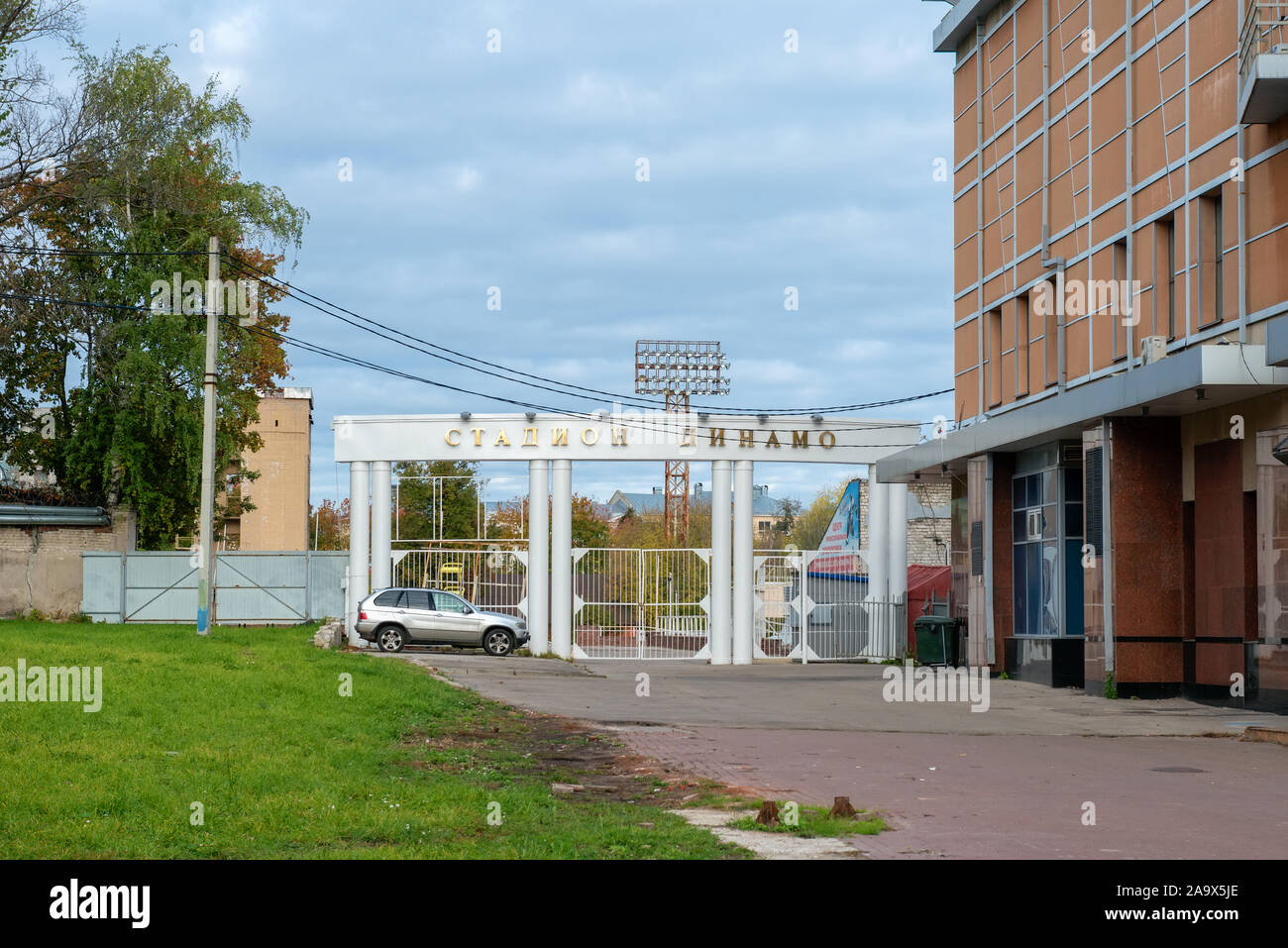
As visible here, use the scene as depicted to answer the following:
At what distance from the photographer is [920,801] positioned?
10.6 m

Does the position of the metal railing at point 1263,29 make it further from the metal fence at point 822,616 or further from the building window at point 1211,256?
the metal fence at point 822,616

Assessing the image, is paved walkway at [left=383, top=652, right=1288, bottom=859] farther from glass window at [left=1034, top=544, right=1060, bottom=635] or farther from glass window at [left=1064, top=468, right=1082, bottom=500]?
glass window at [left=1064, top=468, right=1082, bottom=500]

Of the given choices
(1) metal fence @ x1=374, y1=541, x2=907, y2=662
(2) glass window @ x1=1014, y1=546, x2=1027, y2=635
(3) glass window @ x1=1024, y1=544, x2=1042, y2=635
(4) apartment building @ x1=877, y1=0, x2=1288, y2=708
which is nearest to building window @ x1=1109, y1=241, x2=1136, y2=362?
(4) apartment building @ x1=877, y1=0, x2=1288, y2=708

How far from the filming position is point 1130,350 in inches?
891

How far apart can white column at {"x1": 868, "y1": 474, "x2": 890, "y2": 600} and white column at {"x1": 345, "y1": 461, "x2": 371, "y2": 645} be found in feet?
42.9

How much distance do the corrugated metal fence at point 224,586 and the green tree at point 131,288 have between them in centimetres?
169

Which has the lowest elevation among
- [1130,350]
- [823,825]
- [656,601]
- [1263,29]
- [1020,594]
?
[823,825]

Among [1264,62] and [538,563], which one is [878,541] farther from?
[1264,62]

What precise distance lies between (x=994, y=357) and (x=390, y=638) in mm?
15307

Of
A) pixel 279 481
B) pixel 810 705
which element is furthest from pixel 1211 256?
pixel 279 481

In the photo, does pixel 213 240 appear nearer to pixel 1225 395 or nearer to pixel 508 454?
pixel 508 454
